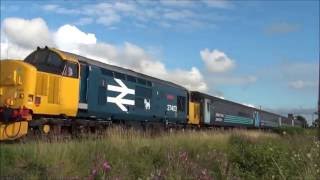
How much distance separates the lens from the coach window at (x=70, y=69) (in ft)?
55.2

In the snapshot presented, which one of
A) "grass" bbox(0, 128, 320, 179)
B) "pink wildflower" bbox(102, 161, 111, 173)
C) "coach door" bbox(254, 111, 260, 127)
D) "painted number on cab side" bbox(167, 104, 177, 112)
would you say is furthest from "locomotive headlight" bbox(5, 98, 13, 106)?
"coach door" bbox(254, 111, 260, 127)

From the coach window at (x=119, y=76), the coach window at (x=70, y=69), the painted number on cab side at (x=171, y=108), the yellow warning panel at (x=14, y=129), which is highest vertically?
the coach window at (x=119, y=76)

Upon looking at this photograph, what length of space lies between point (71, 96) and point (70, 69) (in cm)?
96

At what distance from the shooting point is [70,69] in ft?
56.0

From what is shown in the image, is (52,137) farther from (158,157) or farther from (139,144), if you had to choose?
(158,157)

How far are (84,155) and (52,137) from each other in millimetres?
3448

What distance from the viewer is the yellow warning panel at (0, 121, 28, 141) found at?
14.3 meters

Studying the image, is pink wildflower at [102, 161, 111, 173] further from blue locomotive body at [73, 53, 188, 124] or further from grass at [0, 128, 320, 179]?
blue locomotive body at [73, 53, 188, 124]

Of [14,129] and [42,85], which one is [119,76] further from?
[14,129]

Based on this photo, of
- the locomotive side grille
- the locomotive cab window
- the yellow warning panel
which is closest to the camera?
the yellow warning panel

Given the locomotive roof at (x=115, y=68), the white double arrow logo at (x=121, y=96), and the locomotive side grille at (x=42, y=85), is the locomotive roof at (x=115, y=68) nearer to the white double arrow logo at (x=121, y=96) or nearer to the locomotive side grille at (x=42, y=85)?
the white double arrow logo at (x=121, y=96)

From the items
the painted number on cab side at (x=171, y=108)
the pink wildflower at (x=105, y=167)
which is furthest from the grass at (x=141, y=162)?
the painted number on cab side at (x=171, y=108)

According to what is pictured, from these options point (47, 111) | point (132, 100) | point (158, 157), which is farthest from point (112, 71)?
point (158, 157)

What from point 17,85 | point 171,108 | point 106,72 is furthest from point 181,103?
point 17,85
